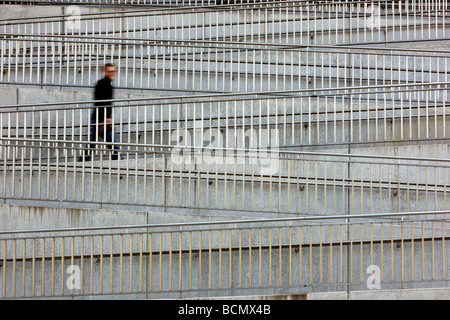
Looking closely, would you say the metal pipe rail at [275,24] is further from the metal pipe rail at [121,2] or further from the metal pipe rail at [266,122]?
the metal pipe rail at [266,122]

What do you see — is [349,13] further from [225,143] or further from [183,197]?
[183,197]

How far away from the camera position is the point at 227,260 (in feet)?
31.7

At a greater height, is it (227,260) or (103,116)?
(103,116)

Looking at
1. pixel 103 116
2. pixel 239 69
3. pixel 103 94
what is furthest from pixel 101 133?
pixel 239 69

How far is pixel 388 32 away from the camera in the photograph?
14.5 metres

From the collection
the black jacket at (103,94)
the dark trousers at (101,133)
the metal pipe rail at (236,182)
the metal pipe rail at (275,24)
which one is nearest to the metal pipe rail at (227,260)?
the metal pipe rail at (236,182)

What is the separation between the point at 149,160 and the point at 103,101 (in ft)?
3.99

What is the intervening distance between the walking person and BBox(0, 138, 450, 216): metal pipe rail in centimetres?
71

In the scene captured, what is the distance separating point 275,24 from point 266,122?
3.83 meters

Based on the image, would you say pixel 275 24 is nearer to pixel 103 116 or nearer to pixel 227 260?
pixel 103 116

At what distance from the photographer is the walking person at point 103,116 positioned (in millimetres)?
10711

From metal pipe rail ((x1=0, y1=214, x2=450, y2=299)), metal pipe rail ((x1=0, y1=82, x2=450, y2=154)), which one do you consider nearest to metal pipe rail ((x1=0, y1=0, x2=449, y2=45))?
metal pipe rail ((x1=0, y1=82, x2=450, y2=154))

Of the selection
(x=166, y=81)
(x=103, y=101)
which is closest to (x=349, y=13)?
(x=166, y=81)

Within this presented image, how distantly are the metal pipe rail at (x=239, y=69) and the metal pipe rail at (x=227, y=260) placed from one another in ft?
13.4
